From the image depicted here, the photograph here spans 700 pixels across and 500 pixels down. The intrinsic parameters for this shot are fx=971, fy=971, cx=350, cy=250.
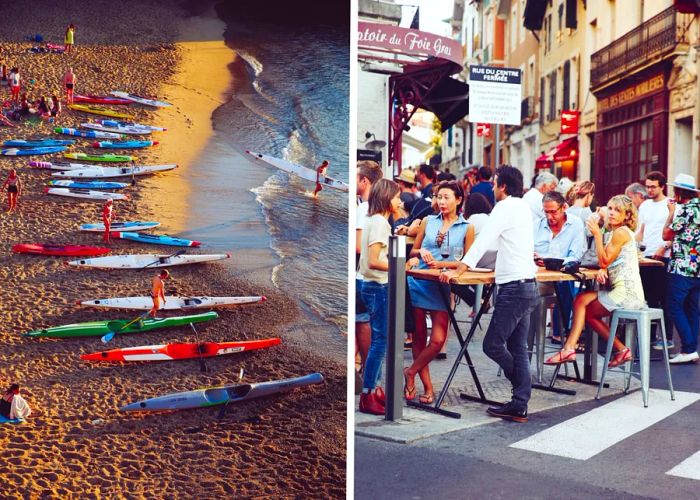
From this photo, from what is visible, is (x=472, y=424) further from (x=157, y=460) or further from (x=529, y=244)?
(x=157, y=460)

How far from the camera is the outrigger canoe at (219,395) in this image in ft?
11.4

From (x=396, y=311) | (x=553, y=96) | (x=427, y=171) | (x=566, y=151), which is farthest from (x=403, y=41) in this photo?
(x=553, y=96)

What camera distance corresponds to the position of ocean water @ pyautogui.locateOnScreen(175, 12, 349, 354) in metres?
3.56

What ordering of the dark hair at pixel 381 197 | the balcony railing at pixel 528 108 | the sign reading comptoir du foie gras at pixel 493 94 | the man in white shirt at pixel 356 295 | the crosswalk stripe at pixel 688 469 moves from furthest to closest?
the balcony railing at pixel 528 108, the sign reading comptoir du foie gras at pixel 493 94, the man in white shirt at pixel 356 295, the dark hair at pixel 381 197, the crosswalk stripe at pixel 688 469

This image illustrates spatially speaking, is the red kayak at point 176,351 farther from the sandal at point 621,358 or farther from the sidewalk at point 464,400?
the sandal at point 621,358

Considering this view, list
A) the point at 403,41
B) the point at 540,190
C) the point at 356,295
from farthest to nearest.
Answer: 1. the point at 403,41
2. the point at 540,190
3. the point at 356,295

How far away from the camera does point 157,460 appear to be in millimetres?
3471

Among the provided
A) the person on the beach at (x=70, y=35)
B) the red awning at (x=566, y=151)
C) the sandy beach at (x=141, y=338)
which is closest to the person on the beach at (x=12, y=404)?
the sandy beach at (x=141, y=338)

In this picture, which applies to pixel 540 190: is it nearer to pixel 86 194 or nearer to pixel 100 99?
pixel 100 99

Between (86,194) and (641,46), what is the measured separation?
2049cm

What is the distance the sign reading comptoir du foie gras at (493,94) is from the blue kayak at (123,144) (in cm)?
815

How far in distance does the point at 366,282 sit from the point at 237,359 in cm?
267

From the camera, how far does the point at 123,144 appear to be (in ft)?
11.6

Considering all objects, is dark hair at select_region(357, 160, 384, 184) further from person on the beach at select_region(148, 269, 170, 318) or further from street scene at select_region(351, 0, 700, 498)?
person on the beach at select_region(148, 269, 170, 318)
